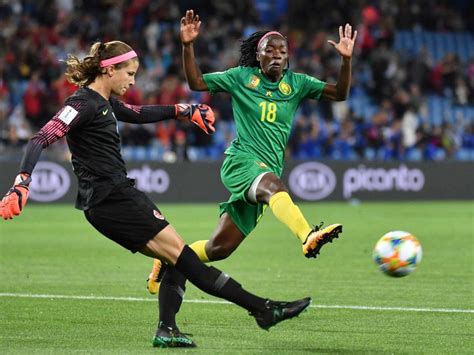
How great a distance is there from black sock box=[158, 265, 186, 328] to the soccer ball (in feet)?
5.14

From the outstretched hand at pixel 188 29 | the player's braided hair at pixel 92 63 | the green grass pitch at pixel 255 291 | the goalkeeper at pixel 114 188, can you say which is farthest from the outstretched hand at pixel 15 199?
the outstretched hand at pixel 188 29

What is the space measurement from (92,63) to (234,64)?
20.6 meters

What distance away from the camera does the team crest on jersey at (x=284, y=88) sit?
887 centimetres

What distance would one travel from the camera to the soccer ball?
27.2 ft

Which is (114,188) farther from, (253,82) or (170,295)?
(253,82)

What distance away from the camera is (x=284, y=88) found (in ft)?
29.1

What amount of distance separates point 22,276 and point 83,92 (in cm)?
519

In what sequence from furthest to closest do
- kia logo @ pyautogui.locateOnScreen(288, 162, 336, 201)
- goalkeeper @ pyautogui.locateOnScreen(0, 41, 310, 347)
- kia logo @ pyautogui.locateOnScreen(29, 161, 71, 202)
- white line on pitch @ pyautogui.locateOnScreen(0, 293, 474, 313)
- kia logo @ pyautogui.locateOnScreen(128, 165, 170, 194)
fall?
kia logo @ pyautogui.locateOnScreen(288, 162, 336, 201) → kia logo @ pyautogui.locateOnScreen(128, 165, 170, 194) → kia logo @ pyautogui.locateOnScreen(29, 161, 71, 202) → white line on pitch @ pyautogui.locateOnScreen(0, 293, 474, 313) → goalkeeper @ pyautogui.locateOnScreen(0, 41, 310, 347)

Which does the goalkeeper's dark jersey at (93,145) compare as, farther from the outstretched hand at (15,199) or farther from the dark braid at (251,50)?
the dark braid at (251,50)

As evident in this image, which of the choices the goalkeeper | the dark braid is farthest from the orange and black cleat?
the dark braid

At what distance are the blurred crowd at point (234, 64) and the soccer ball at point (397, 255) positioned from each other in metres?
16.9

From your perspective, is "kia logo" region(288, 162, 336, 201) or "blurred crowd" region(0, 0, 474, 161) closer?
"kia logo" region(288, 162, 336, 201)

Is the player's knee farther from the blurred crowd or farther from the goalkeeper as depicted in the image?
the blurred crowd

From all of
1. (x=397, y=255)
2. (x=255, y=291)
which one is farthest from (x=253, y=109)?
(x=255, y=291)
